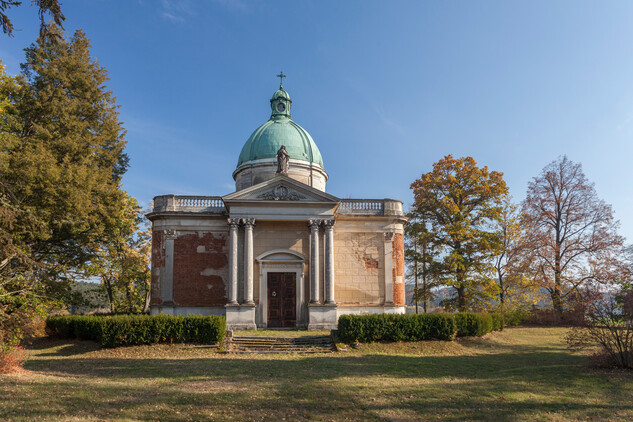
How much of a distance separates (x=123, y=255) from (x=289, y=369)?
66.3 feet

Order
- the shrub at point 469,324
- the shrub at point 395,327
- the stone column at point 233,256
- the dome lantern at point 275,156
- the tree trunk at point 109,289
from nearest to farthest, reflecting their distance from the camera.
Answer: the shrub at point 395,327
the shrub at point 469,324
the stone column at point 233,256
the dome lantern at point 275,156
the tree trunk at point 109,289

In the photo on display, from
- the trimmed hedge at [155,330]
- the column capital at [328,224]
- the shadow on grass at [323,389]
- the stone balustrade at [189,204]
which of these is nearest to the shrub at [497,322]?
the shadow on grass at [323,389]

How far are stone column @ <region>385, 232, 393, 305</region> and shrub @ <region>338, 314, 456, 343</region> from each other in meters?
5.96

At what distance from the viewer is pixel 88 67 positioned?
73.5 feet

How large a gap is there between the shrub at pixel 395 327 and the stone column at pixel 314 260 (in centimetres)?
424

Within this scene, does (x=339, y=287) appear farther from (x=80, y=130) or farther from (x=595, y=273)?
(x=595, y=273)

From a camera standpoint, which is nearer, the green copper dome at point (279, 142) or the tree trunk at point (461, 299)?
the tree trunk at point (461, 299)

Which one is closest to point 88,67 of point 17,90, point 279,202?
point 17,90

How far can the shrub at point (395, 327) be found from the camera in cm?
1962

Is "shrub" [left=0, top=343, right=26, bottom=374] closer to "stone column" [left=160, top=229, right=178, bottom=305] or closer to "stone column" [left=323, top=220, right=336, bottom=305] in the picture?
"stone column" [left=160, top=229, right=178, bottom=305]

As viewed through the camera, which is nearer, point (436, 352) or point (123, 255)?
point (436, 352)

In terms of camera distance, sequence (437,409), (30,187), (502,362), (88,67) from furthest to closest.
→ (88,67) → (30,187) → (502,362) → (437,409)

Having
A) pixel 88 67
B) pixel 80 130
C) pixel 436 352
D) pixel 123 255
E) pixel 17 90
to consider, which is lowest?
pixel 436 352

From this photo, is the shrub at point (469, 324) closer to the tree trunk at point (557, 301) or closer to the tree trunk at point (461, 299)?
the tree trunk at point (461, 299)
